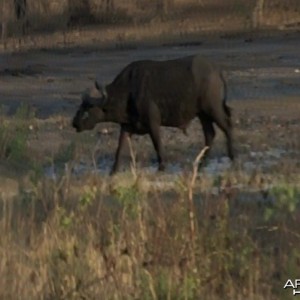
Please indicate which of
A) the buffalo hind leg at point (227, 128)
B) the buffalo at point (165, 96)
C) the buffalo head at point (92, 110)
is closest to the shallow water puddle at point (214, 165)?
the buffalo hind leg at point (227, 128)

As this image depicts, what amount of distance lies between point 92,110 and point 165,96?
1.05 m

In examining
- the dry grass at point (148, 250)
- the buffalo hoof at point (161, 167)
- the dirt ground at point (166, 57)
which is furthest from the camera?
the dirt ground at point (166, 57)

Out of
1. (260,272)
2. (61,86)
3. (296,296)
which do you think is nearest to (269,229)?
(260,272)

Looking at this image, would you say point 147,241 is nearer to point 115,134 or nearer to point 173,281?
point 173,281

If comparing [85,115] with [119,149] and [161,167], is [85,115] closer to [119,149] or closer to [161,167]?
[119,149]

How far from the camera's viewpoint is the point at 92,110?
17797mm

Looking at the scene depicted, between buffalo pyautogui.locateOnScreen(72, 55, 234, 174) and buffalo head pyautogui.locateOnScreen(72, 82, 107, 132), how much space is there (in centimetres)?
1

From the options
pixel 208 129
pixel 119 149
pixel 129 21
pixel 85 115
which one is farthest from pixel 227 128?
pixel 129 21

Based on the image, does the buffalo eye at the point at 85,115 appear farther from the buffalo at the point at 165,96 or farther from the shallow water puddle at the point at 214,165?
the shallow water puddle at the point at 214,165

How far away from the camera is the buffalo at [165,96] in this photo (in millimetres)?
17375

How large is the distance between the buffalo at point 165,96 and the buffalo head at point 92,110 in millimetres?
13

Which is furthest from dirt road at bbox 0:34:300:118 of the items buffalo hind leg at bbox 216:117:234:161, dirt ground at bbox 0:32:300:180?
buffalo hind leg at bbox 216:117:234:161

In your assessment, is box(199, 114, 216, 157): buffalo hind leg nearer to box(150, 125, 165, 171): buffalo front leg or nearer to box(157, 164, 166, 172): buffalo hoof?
box(150, 125, 165, 171): buffalo front leg

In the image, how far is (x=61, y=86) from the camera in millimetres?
30375
